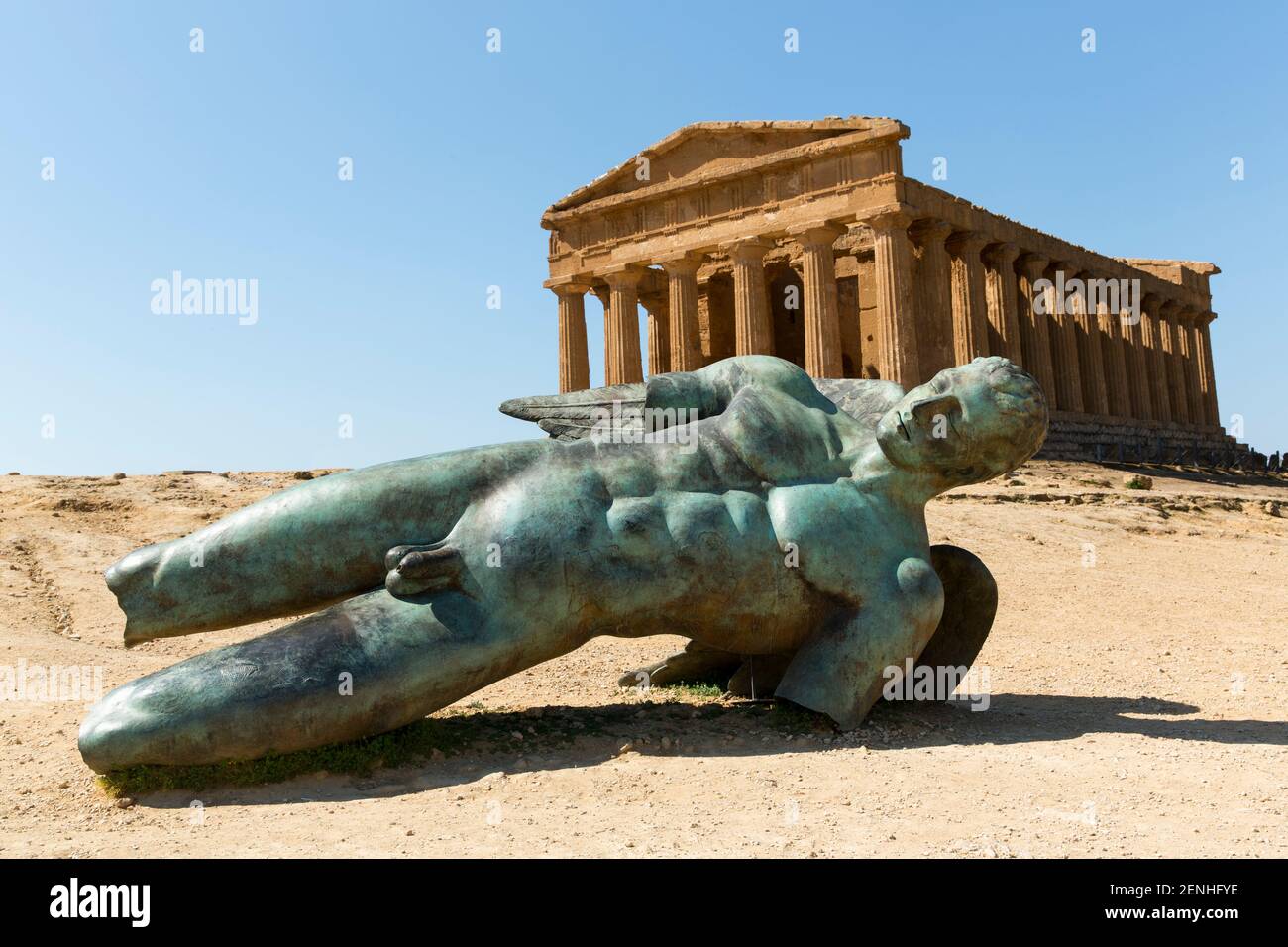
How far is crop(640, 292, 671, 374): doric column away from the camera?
118 feet

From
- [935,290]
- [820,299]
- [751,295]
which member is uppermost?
[751,295]

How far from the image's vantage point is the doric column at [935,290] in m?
28.9

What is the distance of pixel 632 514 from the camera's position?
186 inches

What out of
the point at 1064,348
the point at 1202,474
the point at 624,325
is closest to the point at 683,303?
the point at 624,325

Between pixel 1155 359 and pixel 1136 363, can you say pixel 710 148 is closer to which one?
pixel 1136 363

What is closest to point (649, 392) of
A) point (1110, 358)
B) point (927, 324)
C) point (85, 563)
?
point (85, 563)

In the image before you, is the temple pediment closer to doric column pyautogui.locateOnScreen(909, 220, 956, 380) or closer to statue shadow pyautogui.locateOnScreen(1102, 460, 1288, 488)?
doric column pyautogui.locateOnScreen(909, 220, 956, 380)

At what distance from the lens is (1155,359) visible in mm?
41188

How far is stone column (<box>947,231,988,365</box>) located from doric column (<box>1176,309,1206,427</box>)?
1758 centimetres

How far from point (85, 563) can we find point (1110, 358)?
35407 millimetres

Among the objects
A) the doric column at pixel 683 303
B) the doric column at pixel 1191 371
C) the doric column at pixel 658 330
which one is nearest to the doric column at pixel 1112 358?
the doric column at pixel 1191 371

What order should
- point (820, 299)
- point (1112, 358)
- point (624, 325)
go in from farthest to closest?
point (1112, 358), point (624, 325), point (820, 299)

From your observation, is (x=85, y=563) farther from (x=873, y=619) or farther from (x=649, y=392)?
(x=873, y=619)

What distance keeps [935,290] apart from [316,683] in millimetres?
26813
